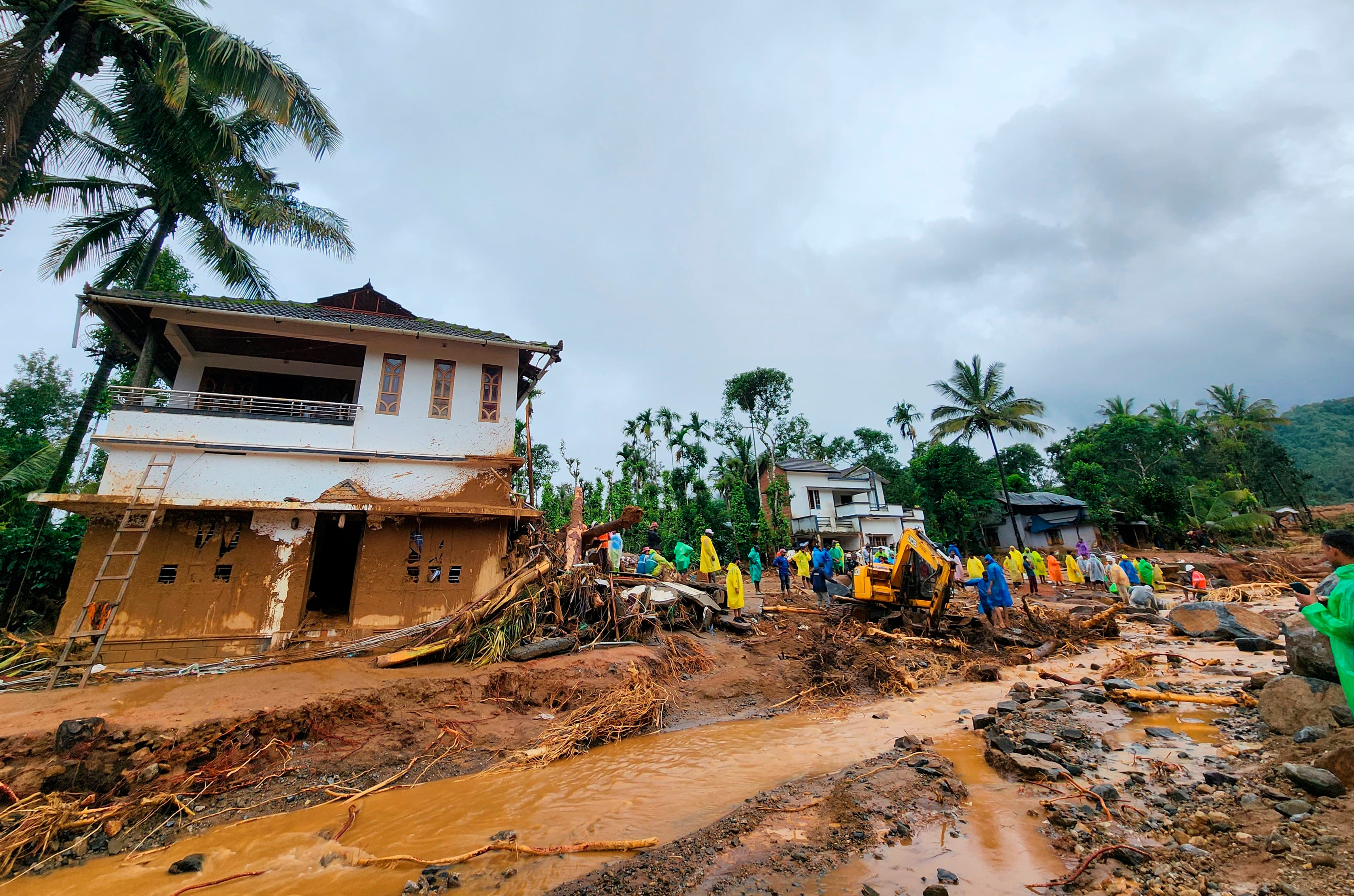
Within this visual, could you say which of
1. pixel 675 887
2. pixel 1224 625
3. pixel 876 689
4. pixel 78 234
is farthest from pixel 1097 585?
pixel 78 234

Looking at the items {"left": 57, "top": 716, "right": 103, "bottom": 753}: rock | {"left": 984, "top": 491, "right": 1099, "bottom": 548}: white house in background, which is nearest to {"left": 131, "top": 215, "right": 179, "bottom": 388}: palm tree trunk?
{"left": 57, "top": 716, "right": 103, "bottom": 753}: rock

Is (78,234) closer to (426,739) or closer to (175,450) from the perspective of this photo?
(175,450)

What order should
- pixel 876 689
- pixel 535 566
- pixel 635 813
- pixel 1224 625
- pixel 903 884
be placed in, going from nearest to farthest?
pixel 903 884 < pixel 635 813 < pixel 876 689 < pixel 1224 625 < pixel 535 566

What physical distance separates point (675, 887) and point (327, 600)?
12948 millimetres

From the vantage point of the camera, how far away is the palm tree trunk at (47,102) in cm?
805

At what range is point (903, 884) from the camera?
11.8 ft

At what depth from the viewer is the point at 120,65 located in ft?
30.4

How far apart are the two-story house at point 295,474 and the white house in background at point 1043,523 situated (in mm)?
32605

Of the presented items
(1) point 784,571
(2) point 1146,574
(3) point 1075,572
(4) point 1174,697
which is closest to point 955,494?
(3) point 1075,572

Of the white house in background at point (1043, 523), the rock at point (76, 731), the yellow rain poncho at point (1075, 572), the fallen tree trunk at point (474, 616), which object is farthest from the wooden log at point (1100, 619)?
the white house in background at point (1043, 523)

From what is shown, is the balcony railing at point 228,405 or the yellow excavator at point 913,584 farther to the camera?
the yellow excavator at point 913,584

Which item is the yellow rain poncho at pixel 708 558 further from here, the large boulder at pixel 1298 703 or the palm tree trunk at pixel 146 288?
the palm tree trunk at pixel 146 288

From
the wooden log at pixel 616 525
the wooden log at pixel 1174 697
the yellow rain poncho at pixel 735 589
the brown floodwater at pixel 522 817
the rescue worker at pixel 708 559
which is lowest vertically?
the brown floodwater at pixel 522 817

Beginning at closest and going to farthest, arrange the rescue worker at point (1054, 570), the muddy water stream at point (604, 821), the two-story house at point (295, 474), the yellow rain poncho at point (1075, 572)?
the muddy water stream at point (604, 821), the two-story house at point (295, 474), the rescue worker at point (1054, 570), the yellow rain poncho at point (1075, 572)
